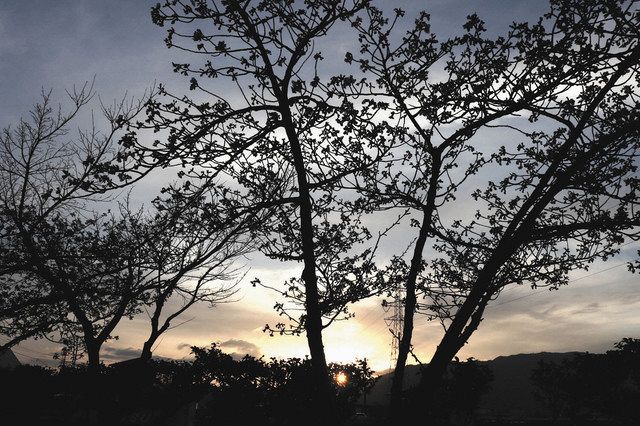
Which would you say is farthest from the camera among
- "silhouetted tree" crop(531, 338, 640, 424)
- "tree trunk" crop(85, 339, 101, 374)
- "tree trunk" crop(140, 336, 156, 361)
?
"silhouetted tree" crop(531, 338, 640, 424)

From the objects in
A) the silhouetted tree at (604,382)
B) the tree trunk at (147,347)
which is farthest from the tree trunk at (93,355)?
the silhouetted tree at (604,382)

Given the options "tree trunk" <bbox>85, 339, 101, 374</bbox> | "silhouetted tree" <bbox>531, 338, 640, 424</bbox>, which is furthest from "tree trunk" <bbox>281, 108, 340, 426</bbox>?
"silhouetted tree" <bbox>531, 338, 640, 424</bbox>

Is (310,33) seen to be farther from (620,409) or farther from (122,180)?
(620,409)

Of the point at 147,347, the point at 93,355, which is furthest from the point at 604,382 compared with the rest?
the point at 93,355

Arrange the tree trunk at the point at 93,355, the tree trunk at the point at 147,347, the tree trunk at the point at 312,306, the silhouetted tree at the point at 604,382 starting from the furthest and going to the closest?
the silhouetted tree at the point at 604,382 < the tree trunk at the point at 147,347 < the tree trunk at the point at 93,355 < the tree trunk at the point at 312,306

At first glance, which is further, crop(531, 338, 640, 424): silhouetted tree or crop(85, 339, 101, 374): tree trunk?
crop(531, 338, 640, 424): silhouetted tree

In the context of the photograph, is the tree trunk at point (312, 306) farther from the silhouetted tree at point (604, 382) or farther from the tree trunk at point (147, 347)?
the silhouetted tree at point (604, 382)

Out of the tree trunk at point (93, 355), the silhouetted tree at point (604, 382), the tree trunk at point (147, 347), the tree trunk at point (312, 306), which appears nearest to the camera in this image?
the tree trunk at point (312, 306)

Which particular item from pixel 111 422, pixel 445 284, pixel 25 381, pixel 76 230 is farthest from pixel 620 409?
pixel 25 381

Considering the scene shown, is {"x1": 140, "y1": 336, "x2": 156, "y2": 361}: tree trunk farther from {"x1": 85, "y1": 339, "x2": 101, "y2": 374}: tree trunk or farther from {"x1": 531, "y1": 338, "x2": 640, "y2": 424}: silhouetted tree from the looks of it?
{"x1": 531, "y1": 338, "x2": 640, "y2": 424}: silhouetted tree

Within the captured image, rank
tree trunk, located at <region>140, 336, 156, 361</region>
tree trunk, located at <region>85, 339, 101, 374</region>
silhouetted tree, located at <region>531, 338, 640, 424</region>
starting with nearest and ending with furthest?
tree trunk, located at <region>85, 339, 101, 374</region>
tree trunk, located at <region>140, 336, 156, 361</region>
silhouetted tree, located at <region>531, 338, 640, 424</region>

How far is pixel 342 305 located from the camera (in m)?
10.1

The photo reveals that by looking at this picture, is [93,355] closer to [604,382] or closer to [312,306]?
[312,306]

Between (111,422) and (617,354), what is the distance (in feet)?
121
